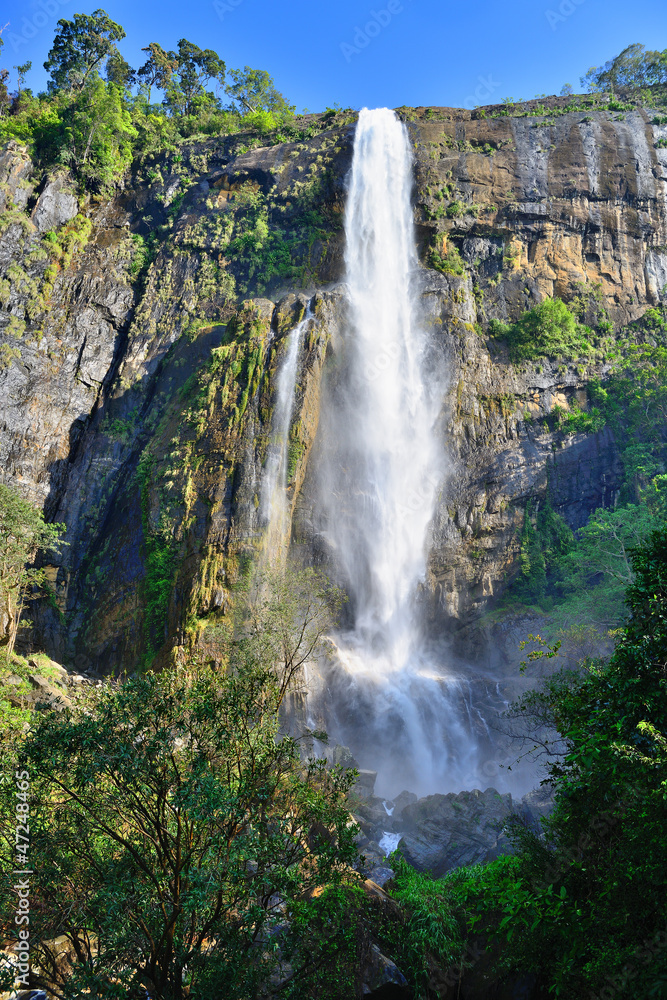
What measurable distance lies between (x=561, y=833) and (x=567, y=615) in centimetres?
1486

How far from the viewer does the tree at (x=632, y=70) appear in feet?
120

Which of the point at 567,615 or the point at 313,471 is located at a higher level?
the point at 313,471

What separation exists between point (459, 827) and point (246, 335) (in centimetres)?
1982

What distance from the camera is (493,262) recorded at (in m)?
29.5

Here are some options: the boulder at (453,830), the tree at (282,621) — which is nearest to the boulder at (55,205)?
the tree at (282,621)

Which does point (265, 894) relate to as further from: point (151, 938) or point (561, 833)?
point (561, 833)

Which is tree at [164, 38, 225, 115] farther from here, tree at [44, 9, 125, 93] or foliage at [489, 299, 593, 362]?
foliage at [489, 299, 593, 362]

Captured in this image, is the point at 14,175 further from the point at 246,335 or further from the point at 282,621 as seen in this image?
the point at 282,621

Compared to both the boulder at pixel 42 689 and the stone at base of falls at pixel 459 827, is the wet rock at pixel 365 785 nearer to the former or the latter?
the stone at base of falls at pixel 459 827

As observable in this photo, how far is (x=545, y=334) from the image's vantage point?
27766mm

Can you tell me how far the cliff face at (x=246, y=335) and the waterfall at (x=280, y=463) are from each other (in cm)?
36

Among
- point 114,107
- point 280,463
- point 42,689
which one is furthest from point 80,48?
point 42,689

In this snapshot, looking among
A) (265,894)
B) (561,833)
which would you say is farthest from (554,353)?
(265,894)

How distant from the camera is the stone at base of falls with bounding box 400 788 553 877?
13.0 m
